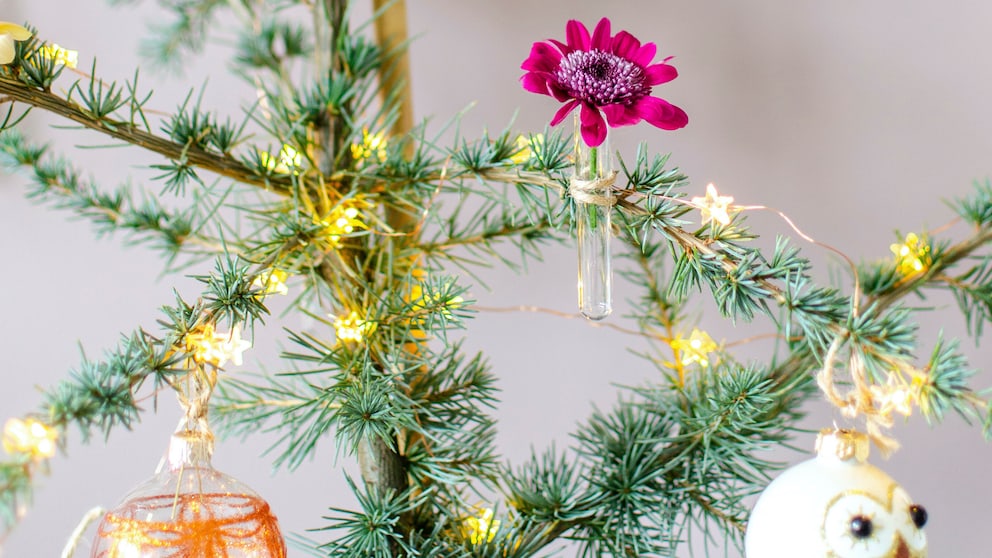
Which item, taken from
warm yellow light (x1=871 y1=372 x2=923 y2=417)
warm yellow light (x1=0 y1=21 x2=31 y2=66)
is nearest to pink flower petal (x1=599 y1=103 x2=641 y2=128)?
warm yellow light (x1=871 y1=372 x2=923 y2=417)

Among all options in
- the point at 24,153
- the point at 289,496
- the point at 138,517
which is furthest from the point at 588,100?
the point at 289,496

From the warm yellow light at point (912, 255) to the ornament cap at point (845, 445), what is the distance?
0.60 feet

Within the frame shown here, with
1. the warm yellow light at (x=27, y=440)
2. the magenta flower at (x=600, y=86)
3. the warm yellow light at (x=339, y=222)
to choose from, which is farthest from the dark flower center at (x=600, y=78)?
the warm yellow light at (x=27, y=440)

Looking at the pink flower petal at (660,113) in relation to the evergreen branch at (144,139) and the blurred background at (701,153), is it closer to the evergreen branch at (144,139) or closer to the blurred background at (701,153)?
the evergreen branch at (144,139)

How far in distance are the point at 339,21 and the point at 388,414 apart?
0.28m

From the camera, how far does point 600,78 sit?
427 mm

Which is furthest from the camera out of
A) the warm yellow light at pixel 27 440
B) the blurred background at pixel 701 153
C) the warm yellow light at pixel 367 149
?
the blurred background at pixel 701 153

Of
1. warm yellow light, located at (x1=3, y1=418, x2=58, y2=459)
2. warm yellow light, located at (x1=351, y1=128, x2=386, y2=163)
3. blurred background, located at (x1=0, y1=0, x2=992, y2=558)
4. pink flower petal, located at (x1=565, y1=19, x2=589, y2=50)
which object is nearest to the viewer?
warm yellow light, located at (x1=3, y1=418, x2=58, y2=459)

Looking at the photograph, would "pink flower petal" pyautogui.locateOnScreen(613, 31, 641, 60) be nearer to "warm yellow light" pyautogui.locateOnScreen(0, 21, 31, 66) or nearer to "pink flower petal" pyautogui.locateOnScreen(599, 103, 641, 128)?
"pink flower petal" pyautogui.locateOnScreen(599, 103, 641, 128)

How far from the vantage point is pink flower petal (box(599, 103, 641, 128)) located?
0.42 metres

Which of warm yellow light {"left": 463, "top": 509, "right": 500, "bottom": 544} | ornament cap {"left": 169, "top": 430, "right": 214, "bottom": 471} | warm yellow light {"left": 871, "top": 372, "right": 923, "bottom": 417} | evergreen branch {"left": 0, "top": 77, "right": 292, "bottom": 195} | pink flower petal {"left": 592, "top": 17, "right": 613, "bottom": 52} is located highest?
pink flower petal {"left": 592, "top": 17, "right": 613, "bottom": 52}

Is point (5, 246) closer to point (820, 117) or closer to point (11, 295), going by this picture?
point (11, 295)

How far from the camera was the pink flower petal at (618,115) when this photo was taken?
42 cm

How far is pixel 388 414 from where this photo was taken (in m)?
0.46
